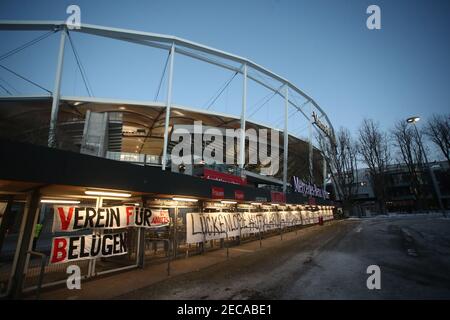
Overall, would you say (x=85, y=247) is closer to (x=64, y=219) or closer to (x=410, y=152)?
(x=64, y=219)

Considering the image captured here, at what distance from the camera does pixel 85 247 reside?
7980 millimetres

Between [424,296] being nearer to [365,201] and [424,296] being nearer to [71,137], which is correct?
[71,137]

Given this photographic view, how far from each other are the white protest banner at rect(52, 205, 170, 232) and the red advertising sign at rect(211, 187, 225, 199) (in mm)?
2962

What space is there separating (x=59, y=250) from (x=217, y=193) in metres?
7.75

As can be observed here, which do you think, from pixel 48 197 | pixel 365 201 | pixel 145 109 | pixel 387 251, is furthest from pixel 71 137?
pixel 365 201

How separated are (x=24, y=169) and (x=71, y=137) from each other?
127ft

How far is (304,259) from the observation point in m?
11.2

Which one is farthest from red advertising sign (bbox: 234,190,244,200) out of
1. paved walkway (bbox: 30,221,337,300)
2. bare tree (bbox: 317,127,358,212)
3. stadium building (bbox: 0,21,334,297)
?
bare tree (bbox: 317,127,358,212)

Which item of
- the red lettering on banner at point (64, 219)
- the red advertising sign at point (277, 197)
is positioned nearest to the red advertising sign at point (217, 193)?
the red lettering on banner at point (64, 219)

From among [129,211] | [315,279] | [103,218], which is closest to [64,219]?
[103,218]

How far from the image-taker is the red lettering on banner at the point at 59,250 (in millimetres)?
7246

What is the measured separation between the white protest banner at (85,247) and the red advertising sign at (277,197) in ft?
45.6

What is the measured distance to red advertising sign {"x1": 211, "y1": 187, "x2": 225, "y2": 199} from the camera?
13.0 metres

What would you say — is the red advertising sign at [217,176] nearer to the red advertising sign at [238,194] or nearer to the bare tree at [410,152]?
the red advertising sign at [238,194]
